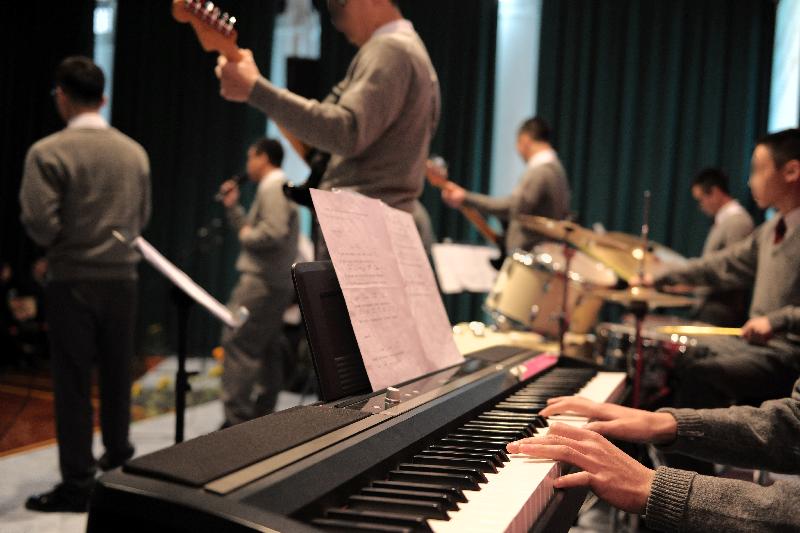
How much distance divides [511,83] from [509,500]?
291 inches

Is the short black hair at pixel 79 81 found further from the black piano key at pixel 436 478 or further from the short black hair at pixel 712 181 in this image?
the short black hair at pixel 712 181

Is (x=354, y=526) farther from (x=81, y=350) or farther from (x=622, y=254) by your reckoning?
(x=622, y=254)

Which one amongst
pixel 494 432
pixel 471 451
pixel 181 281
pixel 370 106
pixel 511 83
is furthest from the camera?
pixel 511 83

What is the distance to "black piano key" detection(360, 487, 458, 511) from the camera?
91 cm

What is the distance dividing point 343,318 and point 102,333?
2.25 meters

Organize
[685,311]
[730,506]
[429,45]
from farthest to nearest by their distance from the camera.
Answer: [429,45]
[685,311]
[730,506]

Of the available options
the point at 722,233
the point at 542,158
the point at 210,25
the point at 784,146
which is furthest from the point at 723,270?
the point at 210,25

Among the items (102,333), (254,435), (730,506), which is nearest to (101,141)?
(102,333)

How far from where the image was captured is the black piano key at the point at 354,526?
79 cm

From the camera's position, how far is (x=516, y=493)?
995mm

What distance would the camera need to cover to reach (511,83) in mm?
7957

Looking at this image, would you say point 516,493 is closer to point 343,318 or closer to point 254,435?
point 254,435

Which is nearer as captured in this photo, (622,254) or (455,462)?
(455,462)

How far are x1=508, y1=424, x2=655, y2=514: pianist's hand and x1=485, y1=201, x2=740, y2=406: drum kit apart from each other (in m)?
1.89
